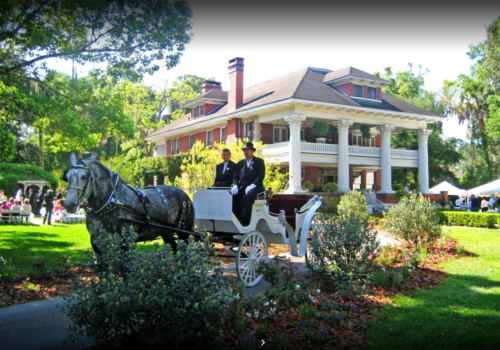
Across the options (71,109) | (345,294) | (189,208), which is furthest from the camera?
(71,109)

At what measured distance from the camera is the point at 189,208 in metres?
8.24

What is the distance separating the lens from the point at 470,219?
2194cm

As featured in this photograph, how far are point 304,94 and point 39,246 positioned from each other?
19.7 m

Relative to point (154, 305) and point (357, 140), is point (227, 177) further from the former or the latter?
point (357, 140)

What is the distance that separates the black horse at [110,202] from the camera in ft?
20.1

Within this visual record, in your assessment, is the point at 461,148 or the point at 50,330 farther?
the point at 461,148

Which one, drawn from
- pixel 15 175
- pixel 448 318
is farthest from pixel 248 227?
pixel 15 175

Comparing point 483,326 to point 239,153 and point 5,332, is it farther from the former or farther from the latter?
point 239,153

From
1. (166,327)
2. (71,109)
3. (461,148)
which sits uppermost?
(461,148)

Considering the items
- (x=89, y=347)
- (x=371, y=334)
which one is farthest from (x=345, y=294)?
(x=89, y=347)

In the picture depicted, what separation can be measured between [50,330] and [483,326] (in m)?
5.74

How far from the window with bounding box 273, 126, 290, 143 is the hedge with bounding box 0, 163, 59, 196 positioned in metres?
20.2

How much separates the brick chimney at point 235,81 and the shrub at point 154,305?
28.7 metres

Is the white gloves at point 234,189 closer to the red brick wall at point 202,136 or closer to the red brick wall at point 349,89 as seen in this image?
the red brick wall at point 349,89
